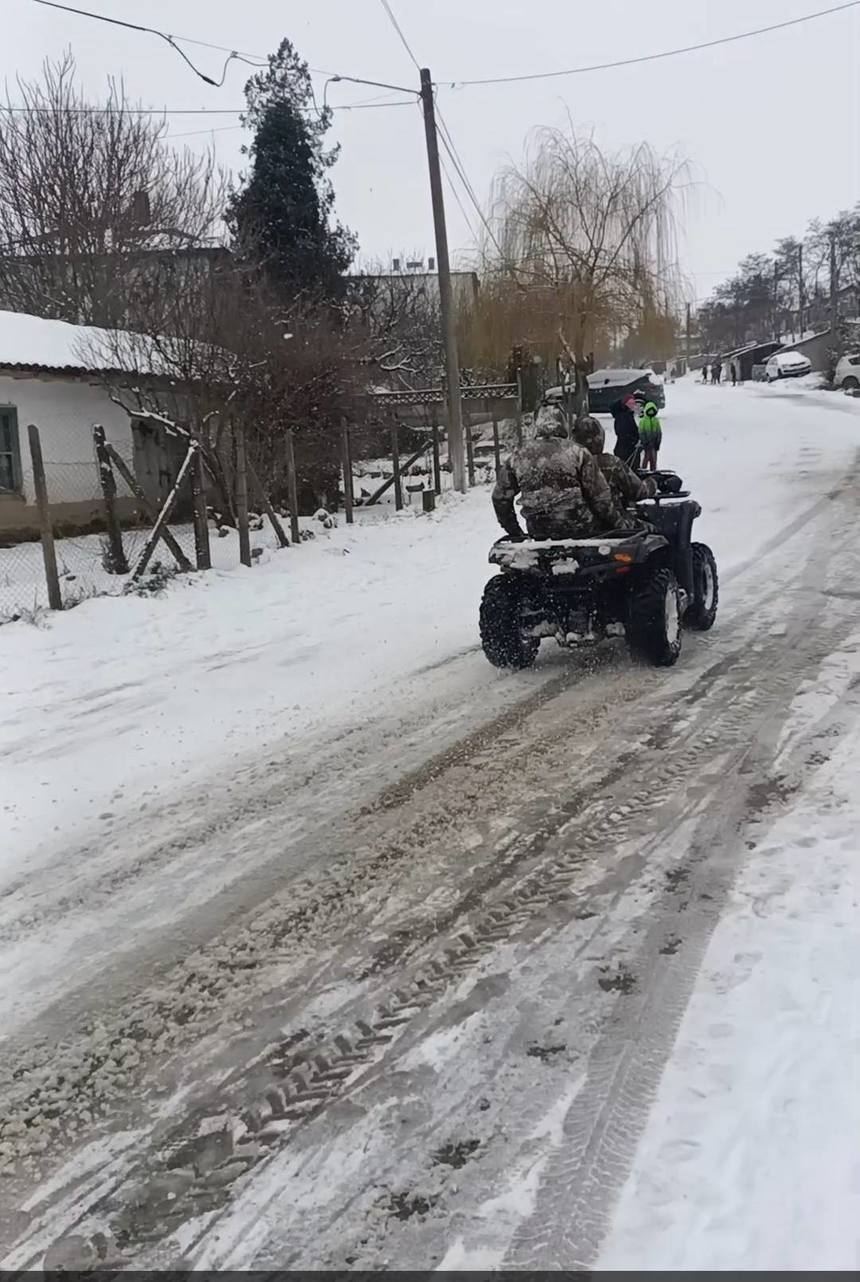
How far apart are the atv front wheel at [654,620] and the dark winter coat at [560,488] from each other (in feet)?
1.64

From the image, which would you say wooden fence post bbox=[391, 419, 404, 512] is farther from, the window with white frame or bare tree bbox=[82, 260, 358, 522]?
the window with white frame

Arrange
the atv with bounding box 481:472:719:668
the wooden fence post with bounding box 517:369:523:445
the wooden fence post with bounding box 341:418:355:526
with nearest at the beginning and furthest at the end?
the atv with bounding box 481:472:719:668
the wooden fence post with bounding box 341:418:355:526
the wooden fence post with bounding box 517:369:523:445

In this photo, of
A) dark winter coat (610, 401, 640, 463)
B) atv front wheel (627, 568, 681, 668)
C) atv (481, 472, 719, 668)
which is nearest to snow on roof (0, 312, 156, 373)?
dark winter coat (610, 401, 640, 463)

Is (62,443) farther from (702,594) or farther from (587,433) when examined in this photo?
(702,594)

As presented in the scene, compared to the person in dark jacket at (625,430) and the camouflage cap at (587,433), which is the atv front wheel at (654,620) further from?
the person in dark jacket at (625,430)

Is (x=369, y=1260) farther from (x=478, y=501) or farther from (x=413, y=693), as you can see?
(x=478, y=501)

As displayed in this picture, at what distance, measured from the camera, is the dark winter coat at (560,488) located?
6.99 m

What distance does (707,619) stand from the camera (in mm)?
7980

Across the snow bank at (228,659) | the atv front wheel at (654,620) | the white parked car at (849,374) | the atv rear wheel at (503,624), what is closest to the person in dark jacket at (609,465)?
the atv front wheel at (654,620)

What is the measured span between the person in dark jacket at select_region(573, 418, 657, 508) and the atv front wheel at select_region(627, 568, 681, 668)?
2.15 feet

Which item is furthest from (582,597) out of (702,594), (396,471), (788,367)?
(788,367)

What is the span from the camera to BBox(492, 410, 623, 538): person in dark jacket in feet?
22.9

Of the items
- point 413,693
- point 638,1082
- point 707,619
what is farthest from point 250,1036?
point 707,619

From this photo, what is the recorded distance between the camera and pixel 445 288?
19203mm
